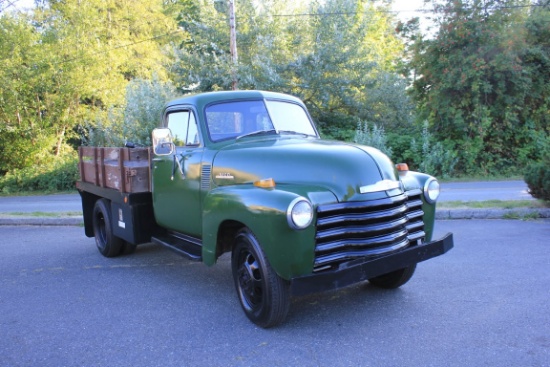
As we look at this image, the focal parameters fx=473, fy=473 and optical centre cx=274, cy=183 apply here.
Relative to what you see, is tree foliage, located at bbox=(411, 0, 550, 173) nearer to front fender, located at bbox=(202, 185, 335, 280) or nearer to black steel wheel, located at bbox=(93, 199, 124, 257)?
black steel wheel, located at bbox=(93, 199, 124, 257)

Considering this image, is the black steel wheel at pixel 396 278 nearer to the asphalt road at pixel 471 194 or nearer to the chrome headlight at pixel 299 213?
the chrome headlight at pixel 299 213

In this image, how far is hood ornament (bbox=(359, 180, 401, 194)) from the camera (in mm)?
3852

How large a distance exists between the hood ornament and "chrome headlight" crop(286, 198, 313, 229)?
54 cm

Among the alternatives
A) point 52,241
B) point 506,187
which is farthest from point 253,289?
point 506,187

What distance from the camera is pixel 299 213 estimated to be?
3527 mm

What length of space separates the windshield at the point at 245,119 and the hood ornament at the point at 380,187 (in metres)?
1.47

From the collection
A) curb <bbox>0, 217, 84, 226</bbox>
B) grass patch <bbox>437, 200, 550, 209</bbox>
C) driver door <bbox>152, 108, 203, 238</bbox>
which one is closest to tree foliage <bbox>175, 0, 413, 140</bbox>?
grass patch <bbox>437, 200, 550, 209</bbox>

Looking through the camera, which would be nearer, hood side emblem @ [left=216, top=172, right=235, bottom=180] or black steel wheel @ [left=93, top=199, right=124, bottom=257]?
hood side emblem @ [left=216, top=172, right=235, bottom=180]

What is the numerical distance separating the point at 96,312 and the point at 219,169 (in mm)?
1800

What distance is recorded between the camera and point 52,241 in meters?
8.05

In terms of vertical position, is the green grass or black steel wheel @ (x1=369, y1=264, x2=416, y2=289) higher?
black steel wheel @ (x1=369, y1=264, x2=416, y2=289)

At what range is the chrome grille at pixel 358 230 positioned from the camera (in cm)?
372

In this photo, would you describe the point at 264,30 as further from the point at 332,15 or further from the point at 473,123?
the point at 473,123

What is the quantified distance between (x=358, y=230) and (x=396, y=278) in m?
1.26
